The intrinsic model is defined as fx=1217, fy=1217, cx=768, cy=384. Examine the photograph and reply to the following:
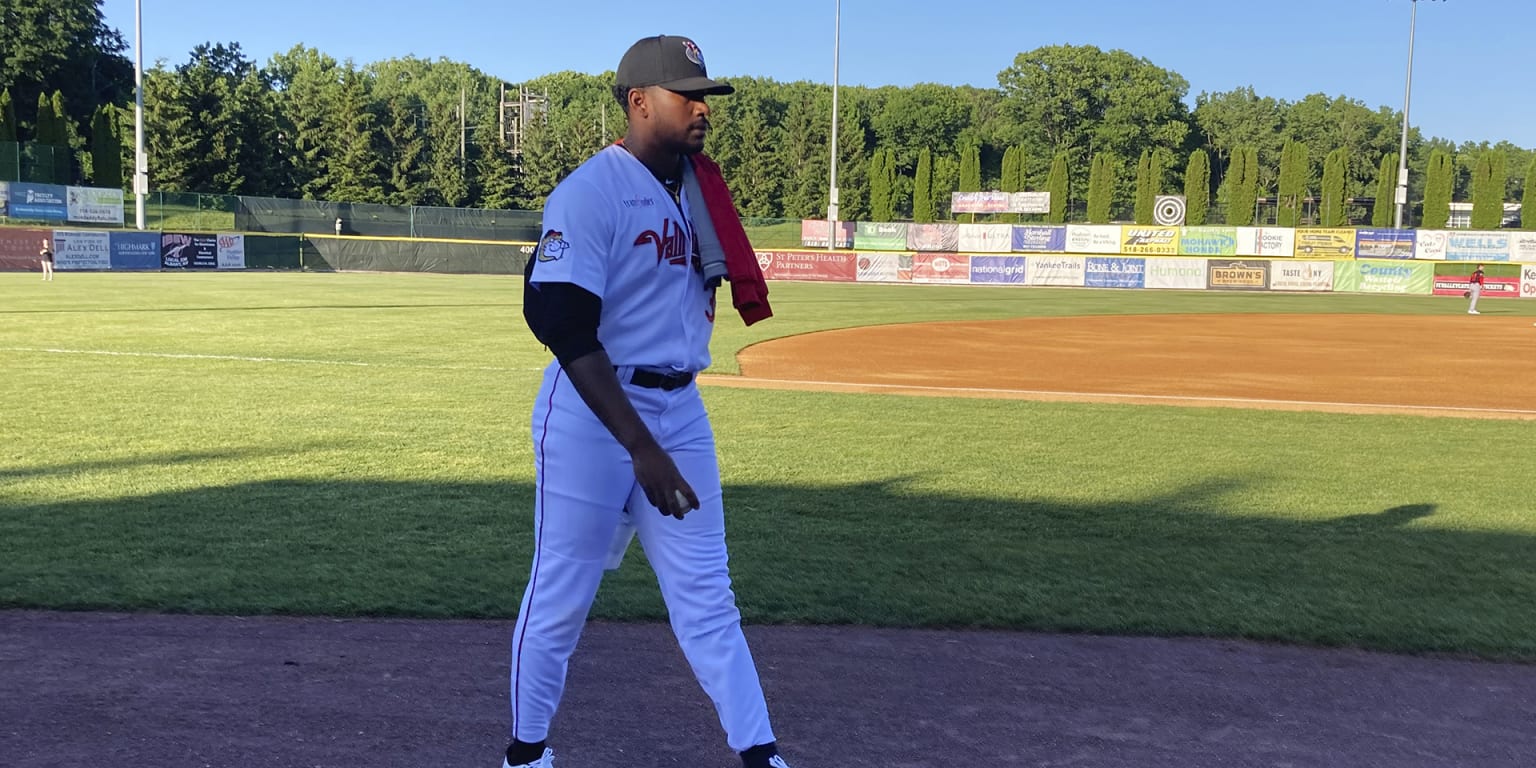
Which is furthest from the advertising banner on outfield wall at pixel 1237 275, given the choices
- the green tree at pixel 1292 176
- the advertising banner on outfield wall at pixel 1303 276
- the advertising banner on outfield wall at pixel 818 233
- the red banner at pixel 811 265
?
the green tree at pixel 1292 176

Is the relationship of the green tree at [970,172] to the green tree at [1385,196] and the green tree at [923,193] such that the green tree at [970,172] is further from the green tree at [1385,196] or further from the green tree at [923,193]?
the green tree at [1385,196]

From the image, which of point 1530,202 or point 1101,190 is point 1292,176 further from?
point 1530,202

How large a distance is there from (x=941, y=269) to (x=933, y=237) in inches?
435

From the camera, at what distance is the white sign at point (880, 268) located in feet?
159

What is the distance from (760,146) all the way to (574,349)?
79.5 meters

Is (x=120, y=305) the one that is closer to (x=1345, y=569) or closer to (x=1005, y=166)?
(x=1345, y=569)

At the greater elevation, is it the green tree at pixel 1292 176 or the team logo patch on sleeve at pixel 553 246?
the green tree at pixel 1292 176

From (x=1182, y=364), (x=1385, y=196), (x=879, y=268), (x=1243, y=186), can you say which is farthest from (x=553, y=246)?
(x=1385, y=196)

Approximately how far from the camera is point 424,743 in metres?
3.51

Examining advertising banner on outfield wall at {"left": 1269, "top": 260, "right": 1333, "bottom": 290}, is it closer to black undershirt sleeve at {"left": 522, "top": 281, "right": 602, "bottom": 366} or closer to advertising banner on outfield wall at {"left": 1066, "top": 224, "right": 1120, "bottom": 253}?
advertising banner on outfield wall at {"left": 1066, "top": 224, "right": 1120, "bottom": 253}

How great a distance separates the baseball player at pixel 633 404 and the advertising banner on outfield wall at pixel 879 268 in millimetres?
45680

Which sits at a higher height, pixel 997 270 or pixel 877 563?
pixel 997 270

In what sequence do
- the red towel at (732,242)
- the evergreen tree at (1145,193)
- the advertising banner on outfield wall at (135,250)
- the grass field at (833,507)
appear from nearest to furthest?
1. the red towel at (732,242)
2. the grass field at (833,507)
3. the advertising banner on outfield wall at (135,250)
4. the evergreen tree at (1145,193)

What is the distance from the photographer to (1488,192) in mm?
66375
